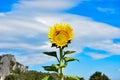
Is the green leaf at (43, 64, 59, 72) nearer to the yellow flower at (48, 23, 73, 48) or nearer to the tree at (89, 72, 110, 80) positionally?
the yellow flower at (48, 23, 73, 48)

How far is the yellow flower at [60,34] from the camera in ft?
27.6

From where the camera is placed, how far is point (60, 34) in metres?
8.60

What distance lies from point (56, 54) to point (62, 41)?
0.37 m

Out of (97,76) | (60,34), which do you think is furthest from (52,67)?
(97,76)

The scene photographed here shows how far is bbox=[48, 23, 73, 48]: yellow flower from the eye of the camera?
8.42 metres

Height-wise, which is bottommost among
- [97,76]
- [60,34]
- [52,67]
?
[52,67]

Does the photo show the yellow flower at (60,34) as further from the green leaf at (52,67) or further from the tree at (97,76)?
the tree at (97,76)

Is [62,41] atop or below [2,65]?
below

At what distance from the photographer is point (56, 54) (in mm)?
8680

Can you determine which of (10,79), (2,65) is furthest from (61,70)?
(2,65)

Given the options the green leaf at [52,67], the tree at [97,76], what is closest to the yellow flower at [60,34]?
the green leaf at [52,67]

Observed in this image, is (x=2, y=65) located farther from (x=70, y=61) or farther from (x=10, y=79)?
(x=70, y=61)

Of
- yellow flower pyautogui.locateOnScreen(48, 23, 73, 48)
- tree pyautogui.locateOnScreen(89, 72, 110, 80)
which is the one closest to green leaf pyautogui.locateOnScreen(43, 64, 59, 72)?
yellow flower pyautogui.locateOnScreen(48, 23, 73, 48)

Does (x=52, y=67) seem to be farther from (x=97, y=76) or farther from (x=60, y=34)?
(x=97, y=76)
